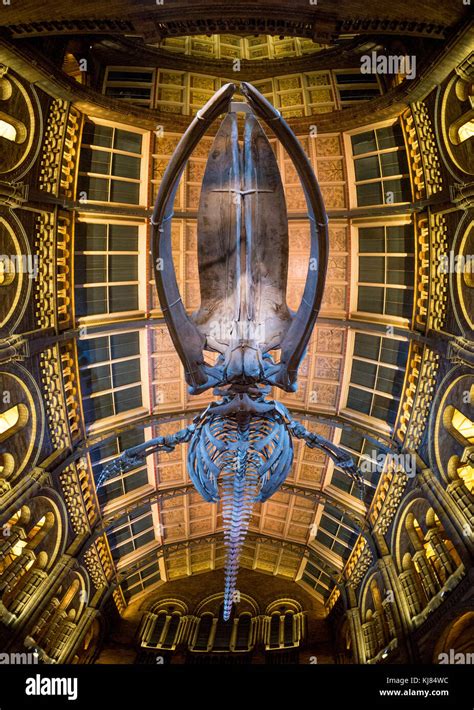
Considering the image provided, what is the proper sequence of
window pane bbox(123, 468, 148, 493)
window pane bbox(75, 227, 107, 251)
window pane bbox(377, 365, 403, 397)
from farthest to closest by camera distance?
window pane bbox(123, 468, 148, 493) < window pane bbox(377, 365, 403, 397) < window pane bbox(75, 227, 107, 251)

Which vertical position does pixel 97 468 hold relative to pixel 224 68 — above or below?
below

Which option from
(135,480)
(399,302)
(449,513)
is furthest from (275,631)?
(399,302)

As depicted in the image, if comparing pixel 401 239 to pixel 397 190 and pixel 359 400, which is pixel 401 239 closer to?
pixel 397 190

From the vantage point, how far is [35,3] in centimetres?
832

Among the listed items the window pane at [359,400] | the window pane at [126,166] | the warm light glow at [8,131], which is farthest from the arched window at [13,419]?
the window pane at [359,400]

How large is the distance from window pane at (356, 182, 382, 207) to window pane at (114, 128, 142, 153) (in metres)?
6.69

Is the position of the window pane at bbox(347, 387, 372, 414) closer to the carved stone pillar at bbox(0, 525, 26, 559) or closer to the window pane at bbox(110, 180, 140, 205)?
the window pane at bbox(110, 180, 140, 205)

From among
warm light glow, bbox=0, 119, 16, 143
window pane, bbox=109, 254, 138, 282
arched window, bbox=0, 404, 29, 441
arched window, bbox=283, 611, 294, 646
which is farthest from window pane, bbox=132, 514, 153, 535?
warm light glow, bbox=0, 119, 16, 143

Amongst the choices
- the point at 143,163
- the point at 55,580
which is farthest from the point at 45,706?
the point at 143,163

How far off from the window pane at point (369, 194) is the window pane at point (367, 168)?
0.83ft

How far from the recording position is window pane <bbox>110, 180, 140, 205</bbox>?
1355 cm

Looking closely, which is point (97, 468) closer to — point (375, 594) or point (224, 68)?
point (375, 594)

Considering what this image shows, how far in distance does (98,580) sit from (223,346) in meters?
12.7

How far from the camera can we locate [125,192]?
13719mm
